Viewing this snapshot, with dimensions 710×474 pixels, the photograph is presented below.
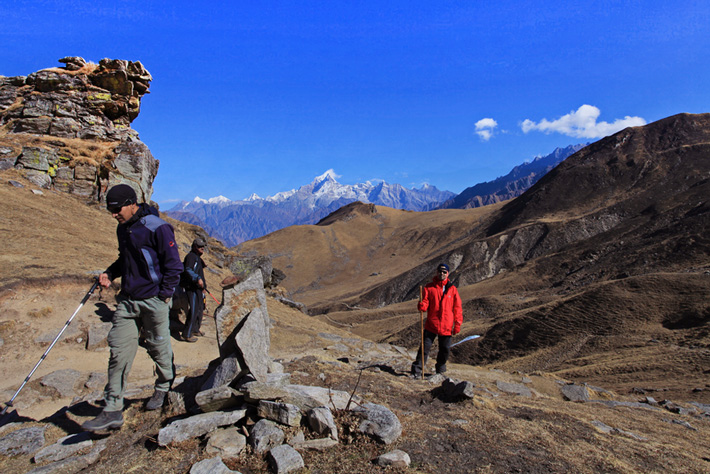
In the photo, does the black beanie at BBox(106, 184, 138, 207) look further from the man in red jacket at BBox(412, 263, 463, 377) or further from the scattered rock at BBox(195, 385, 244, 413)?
the man in red jacket at BBox(412, 263, 463, 377)

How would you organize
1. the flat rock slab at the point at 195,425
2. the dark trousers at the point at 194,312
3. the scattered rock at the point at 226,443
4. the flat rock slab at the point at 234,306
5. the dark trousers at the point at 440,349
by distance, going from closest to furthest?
the scattered rock at the point at 226,443, the flat rock slab at the point at 195,425, the flat rock slab at the point at 234,306, the dark trousers at the point at 440,349, the dark trousers at the point at 194,312

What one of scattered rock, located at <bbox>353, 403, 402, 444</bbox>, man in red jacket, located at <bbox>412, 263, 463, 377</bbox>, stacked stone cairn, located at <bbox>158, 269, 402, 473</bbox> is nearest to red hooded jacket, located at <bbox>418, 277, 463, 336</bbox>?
man in red jacket, located at <bbox>412, 263, 463, 377</bbox>

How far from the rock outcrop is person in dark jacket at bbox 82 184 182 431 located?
Result: 1677 cm

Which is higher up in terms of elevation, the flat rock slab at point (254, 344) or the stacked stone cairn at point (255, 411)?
the flat rock slab at point (254, 344)

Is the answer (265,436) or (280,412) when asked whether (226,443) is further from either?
(280,412)

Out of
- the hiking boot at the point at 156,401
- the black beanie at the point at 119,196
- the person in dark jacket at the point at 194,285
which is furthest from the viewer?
the person in dark jacket at the point at 194,285

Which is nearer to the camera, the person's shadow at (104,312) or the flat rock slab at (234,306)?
the flat rock slab at (234,306)

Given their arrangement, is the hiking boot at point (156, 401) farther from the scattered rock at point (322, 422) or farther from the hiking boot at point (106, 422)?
the scattered rock at point (322, 422)

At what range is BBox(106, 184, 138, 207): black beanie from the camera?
166 inches

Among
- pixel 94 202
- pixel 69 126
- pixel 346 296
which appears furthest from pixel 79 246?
pixel 346 296

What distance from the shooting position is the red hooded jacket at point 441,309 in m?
7.82

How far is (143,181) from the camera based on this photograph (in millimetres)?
19656

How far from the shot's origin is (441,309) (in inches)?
309

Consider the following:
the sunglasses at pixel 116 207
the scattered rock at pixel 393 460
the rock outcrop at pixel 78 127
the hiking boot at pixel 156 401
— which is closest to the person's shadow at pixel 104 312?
the hiking boot at pixel 156 401
